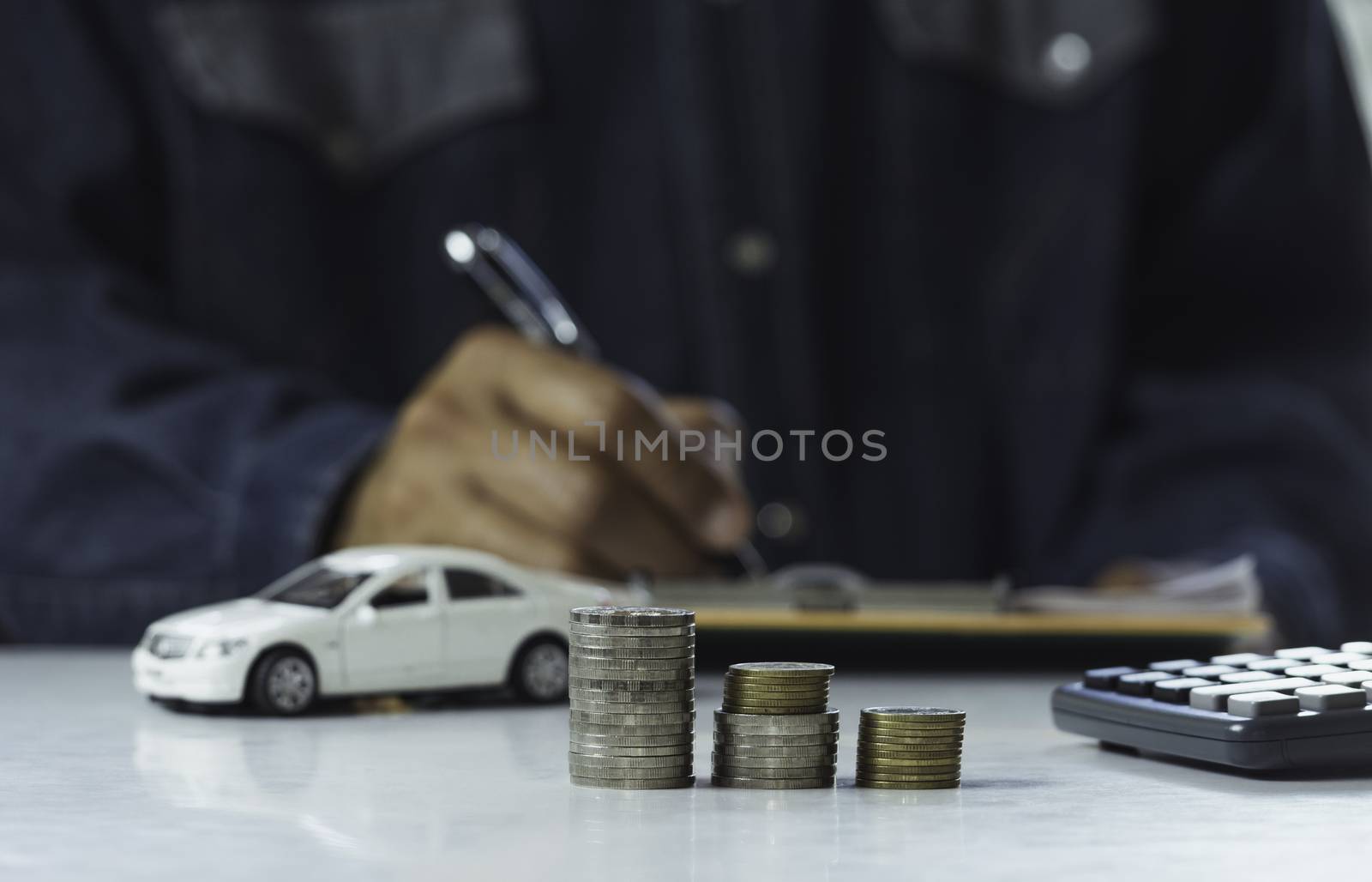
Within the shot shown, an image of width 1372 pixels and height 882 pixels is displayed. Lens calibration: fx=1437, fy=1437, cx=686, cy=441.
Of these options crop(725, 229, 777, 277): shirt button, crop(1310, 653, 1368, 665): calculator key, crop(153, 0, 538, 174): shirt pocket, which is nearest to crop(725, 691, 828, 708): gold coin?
crop(1310, 653, 1368, 665): calculator key

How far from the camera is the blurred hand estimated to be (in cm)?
99

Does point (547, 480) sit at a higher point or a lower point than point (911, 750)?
higher

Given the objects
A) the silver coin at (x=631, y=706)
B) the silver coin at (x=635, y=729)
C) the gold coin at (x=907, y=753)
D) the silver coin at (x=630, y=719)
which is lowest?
the gold coin at (x=907, y=753)

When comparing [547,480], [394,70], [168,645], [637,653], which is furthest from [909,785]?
[394,70]

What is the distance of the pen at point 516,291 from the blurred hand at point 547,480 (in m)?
0.02

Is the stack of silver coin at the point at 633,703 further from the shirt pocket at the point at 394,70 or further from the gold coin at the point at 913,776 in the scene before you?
the shirt pocket at the point at 394,70

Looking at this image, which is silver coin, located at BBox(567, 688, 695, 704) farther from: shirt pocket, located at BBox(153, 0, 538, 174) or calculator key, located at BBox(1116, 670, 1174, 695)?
→ shirt pocket, located at BBox(153, 0, 538, 174)

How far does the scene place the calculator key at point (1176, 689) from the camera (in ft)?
1.79

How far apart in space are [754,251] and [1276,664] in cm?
112

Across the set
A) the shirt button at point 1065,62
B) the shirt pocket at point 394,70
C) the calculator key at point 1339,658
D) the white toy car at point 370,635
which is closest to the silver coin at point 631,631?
the white toy car at point 370,635

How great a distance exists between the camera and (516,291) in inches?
39.1

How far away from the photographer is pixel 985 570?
167 centimetres

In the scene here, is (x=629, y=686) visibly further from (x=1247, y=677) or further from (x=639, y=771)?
(x=1247, y=677)

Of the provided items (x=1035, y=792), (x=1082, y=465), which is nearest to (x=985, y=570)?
(x=1082, y=465)
